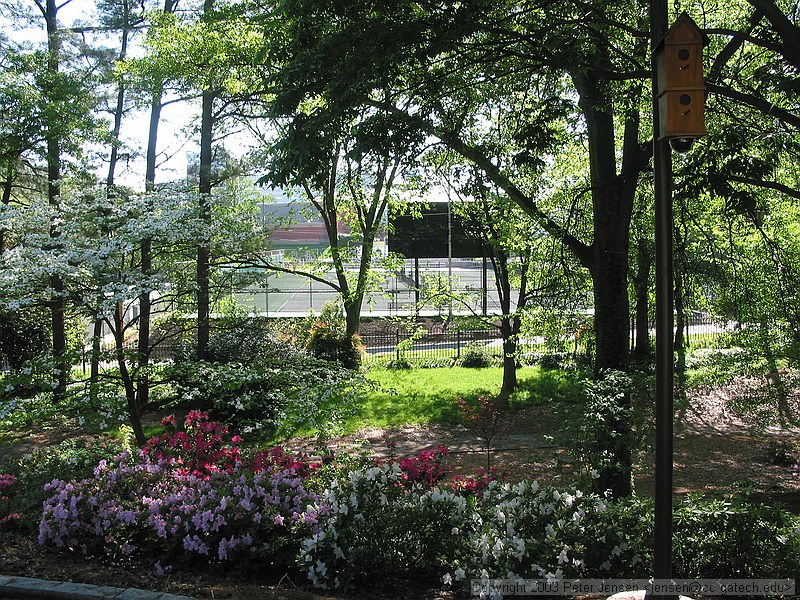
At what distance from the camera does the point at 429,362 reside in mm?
20594

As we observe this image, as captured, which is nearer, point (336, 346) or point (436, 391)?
point (436, 391)

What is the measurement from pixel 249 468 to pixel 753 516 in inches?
151

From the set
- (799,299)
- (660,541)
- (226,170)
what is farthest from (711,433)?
(226,170)

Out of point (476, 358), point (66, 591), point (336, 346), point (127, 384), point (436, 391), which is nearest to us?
point (66, 591)

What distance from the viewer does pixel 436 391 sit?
15.0 meters

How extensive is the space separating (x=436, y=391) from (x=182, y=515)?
10.6 meters

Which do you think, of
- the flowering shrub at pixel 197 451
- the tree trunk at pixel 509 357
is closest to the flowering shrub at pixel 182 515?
the flowering shrub at pixel 197 451

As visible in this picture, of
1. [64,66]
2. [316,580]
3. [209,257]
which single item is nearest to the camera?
[316,580]

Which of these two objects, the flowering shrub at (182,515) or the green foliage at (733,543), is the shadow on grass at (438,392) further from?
the green foliage at (733,543)

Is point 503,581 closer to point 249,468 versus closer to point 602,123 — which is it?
point 249,468

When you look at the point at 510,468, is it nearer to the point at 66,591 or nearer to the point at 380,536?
the point at 380,536

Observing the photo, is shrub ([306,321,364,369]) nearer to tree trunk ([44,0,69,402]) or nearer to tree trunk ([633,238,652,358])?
tree trunk ([44,0,69,402])

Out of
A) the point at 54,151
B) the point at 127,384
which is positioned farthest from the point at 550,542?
the point at 54,151

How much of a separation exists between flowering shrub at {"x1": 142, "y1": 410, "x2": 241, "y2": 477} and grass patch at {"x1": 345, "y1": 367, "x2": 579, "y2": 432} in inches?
137
